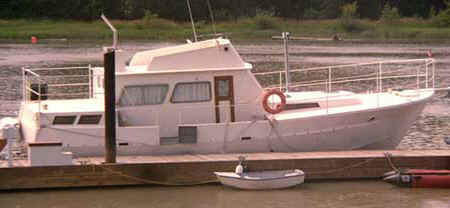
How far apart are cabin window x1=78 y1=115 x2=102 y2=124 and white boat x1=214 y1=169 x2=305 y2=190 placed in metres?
2.93

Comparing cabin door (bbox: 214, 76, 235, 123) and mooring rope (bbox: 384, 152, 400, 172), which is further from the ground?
cabin door (bbox: 214, 76, 235, 123)

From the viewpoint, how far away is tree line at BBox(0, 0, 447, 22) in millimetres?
80688

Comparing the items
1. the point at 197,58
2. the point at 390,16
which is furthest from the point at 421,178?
the point at 390,16

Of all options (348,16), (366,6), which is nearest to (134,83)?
(348,16)

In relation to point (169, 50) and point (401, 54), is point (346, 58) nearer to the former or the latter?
point (401, 54)

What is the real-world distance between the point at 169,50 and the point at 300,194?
14.4ft

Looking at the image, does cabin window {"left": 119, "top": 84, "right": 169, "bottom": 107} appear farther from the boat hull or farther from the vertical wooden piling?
the boat hull

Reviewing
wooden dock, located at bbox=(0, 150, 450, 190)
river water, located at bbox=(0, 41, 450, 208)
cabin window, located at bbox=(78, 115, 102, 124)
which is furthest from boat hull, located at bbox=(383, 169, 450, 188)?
cabin window, located at bbox=(78, 115, 102, 124)

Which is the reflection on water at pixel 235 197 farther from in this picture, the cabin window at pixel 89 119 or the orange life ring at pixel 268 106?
the orange life ring at pixel 268 106

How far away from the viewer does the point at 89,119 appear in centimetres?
2091

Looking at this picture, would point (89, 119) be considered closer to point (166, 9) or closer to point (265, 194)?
point (265, 194)

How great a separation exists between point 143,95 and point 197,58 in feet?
4.74

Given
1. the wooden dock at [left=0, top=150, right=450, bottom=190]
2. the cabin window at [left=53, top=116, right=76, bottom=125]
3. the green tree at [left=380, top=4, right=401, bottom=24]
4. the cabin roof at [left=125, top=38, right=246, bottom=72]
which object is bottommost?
the wooden dock at [left=0, top=150, right=450, bottom=190]

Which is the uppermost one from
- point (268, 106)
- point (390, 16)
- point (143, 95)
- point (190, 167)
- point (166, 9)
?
point (166, 9)
